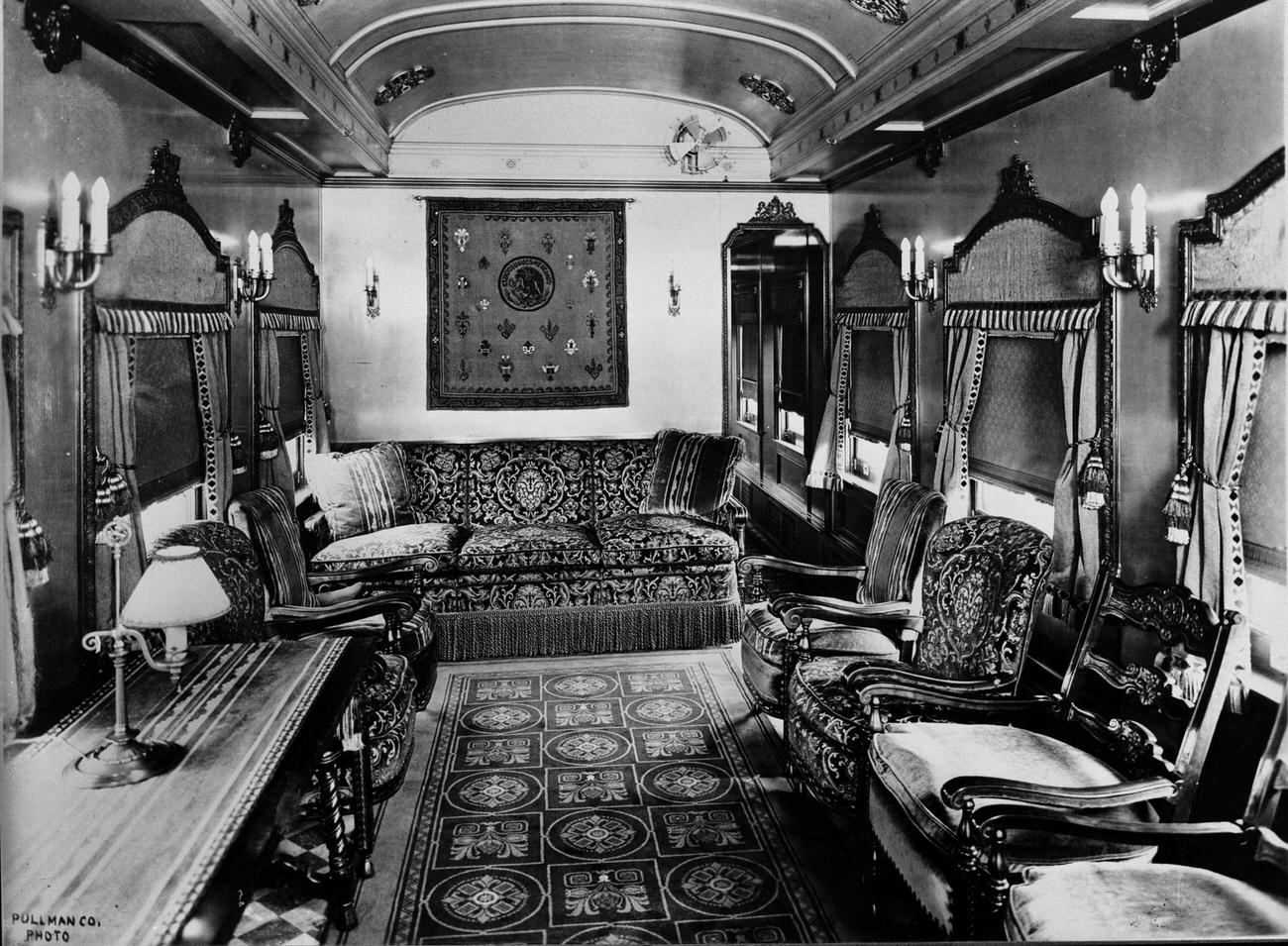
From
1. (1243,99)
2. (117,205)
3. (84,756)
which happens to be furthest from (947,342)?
(84,756)

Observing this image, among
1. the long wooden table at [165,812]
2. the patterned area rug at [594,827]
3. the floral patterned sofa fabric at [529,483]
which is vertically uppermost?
the floral patterned sofa fabric at [529,483]

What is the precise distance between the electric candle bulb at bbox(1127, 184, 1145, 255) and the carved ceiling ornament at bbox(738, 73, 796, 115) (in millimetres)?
2449

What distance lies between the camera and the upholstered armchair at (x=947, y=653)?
2844 millimetres

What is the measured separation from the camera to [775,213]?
6.00 metres

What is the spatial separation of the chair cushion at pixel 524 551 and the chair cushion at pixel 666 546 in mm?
90

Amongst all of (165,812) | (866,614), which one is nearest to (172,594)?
(165,812)

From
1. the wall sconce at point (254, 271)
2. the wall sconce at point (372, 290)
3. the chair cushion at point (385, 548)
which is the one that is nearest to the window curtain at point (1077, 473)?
the chair cushion at point (385, 548)

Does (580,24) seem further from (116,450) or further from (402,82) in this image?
(116,450)

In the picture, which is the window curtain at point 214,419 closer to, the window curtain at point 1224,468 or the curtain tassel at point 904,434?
the curtain tassel at point 904,434

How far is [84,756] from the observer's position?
1.97 m

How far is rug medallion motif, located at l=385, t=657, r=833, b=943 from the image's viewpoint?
2.55 meters

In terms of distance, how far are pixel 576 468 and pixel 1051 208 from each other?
277 cm

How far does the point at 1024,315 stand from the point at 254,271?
2.91m

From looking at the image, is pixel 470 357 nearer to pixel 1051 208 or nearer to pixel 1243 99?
pixel 1051 208
